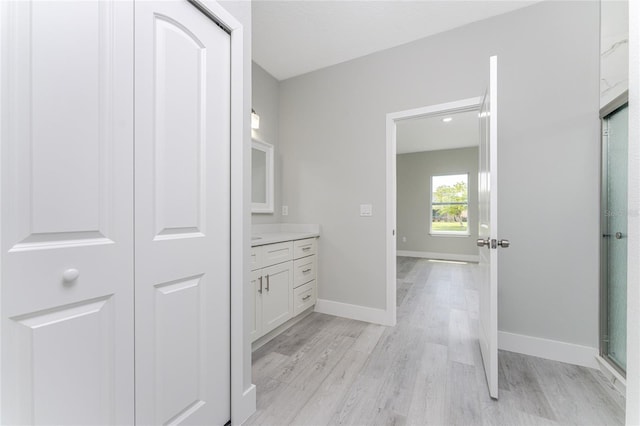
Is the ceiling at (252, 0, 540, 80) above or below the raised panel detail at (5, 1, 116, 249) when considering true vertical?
above

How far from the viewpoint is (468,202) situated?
20.4ft

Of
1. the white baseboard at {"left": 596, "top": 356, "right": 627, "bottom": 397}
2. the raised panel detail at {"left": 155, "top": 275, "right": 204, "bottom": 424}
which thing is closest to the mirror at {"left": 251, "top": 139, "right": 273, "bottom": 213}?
the raised panel detail at {"left": 155, "top": 275, "right": 204, "bottom": 424}

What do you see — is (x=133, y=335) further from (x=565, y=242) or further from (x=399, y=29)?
(x=399, y=29)

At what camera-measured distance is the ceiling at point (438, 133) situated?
446 cm

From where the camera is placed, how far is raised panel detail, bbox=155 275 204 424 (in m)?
1.02

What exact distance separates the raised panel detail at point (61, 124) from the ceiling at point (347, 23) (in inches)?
65.3

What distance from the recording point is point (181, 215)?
3.58 ft

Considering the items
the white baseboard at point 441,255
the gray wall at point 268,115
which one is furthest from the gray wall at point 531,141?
the white baseboard at point 441,255

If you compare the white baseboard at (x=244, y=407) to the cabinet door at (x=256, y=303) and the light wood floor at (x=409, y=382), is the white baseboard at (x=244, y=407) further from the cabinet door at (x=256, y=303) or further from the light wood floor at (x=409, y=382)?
the cabinet door at (x=256, y=303)

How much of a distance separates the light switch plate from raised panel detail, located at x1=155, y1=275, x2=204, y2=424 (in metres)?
1.84

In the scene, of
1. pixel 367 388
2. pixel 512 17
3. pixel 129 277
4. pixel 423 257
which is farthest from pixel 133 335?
pixel 423 257

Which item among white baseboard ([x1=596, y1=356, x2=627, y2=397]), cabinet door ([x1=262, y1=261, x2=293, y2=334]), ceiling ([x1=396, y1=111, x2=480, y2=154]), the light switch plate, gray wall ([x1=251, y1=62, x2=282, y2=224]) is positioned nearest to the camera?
white baseboard ([x1=596, y1=356, x2=627, y2=397])

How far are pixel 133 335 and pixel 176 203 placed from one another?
50 cm

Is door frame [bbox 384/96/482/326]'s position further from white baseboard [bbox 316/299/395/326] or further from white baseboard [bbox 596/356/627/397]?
white baseboard [bbox 596/356/627/397]
